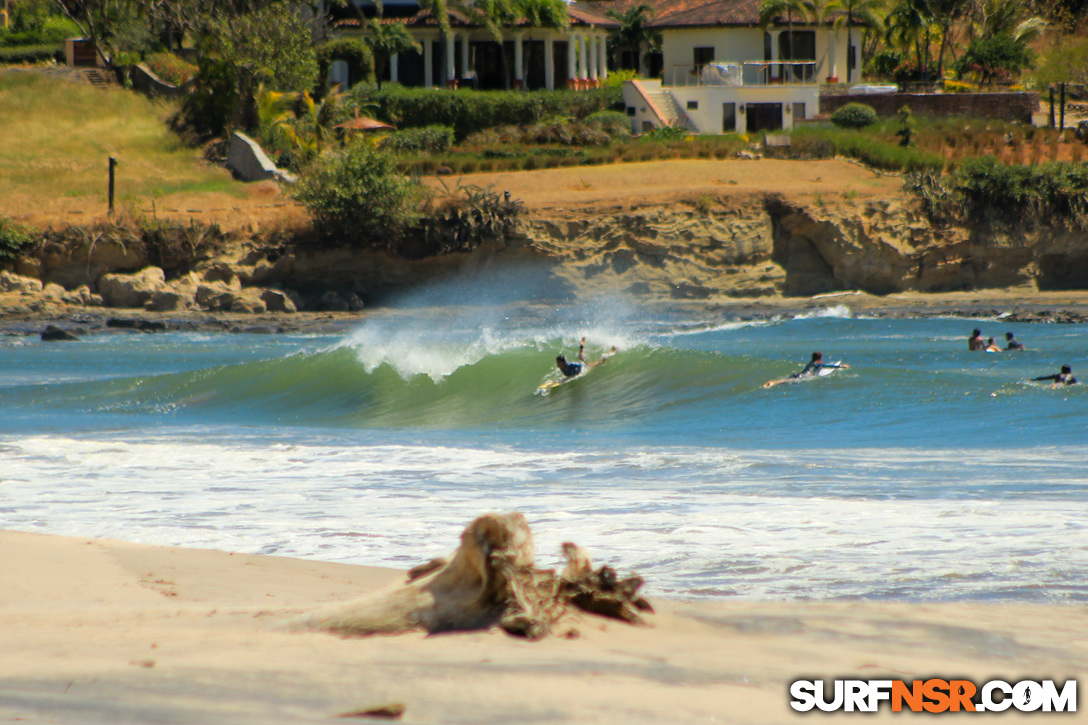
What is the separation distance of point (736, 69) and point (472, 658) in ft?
144

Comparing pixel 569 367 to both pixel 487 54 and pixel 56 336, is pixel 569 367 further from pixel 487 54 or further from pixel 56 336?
pixel 487 54

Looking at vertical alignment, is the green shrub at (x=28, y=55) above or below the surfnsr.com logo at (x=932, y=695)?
above

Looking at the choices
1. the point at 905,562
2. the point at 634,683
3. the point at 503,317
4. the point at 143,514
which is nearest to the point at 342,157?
the point at 503,317

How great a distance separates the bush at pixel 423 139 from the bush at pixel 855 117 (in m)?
15.0

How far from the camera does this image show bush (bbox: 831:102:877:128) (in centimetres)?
4172

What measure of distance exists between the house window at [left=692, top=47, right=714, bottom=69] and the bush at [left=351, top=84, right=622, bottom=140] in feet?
28.7

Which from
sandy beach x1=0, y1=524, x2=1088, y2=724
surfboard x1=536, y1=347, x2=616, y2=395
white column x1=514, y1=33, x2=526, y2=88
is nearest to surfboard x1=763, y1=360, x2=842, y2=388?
surfboard x1=536, y1=347, x2=616, y2=395

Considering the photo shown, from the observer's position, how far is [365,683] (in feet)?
14.3

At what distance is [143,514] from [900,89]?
147ft

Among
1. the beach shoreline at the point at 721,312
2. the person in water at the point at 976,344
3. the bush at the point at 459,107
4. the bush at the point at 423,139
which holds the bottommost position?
the beach shoreline at the point at 721,312

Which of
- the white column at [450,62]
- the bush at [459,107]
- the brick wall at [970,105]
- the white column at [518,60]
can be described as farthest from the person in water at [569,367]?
the white column at [518,60]

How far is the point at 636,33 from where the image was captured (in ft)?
178

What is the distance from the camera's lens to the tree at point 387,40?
1870 inches

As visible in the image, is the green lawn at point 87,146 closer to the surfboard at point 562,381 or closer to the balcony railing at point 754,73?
the balcony railing at point 754,73
